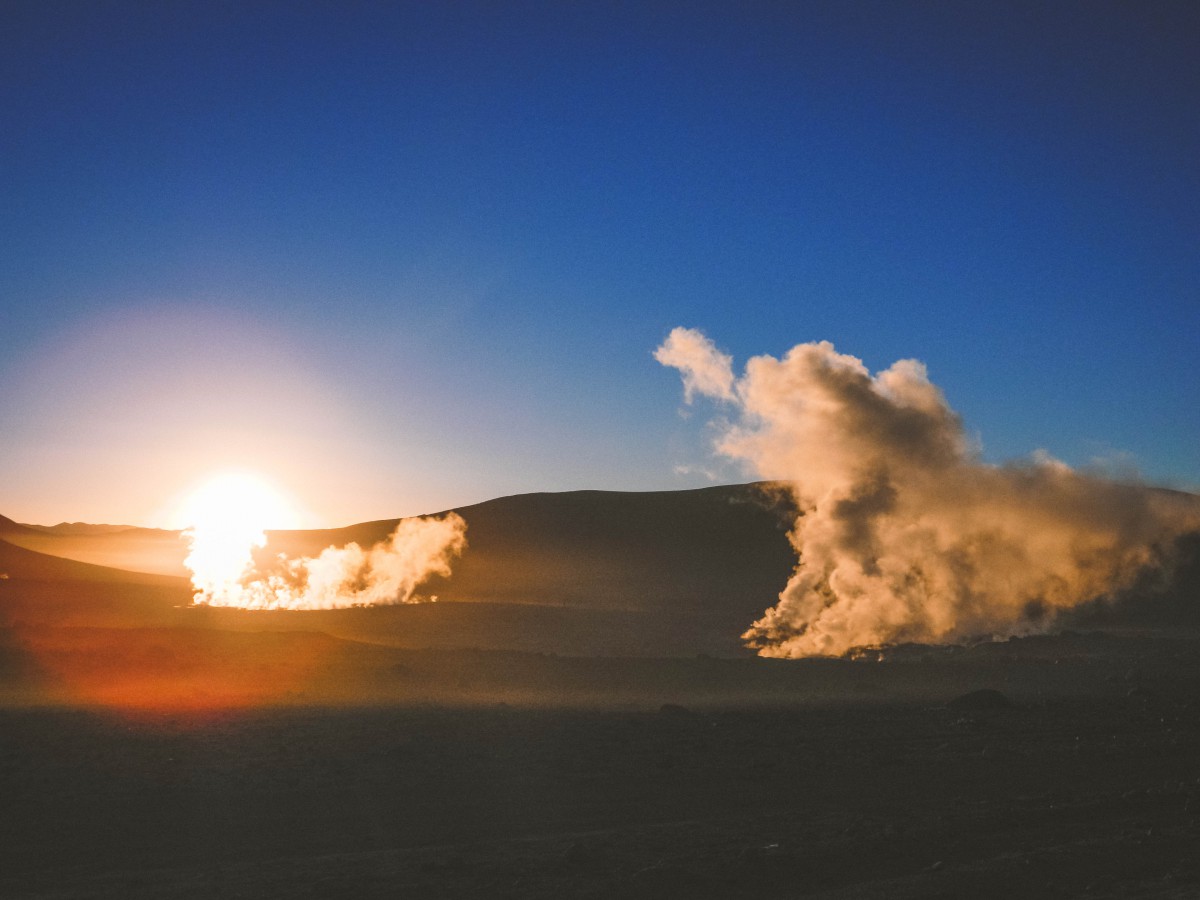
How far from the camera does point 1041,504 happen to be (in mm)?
40156

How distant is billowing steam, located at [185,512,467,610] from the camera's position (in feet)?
153

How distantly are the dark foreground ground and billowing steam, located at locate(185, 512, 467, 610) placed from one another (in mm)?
28182

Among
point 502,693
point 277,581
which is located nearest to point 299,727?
point 502,693

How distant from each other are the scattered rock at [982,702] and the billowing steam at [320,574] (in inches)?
1126

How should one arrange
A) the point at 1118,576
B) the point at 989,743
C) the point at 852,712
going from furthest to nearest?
the point at 1118,576
the point at 852,712
the point at 989,743

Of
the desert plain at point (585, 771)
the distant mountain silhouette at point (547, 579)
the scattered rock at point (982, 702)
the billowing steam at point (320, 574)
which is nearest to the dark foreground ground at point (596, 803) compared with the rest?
the desert plain at point (585, 771)

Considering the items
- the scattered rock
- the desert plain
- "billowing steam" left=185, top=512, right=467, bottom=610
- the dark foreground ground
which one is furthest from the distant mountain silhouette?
the dark foreground ground

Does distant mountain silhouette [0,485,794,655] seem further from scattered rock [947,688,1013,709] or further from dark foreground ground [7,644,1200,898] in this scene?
dark foreground ground [7,644,1200,898]

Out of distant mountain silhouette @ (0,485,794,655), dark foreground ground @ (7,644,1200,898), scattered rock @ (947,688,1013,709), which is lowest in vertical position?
dark foreground ground @ (7,644,1200,898)

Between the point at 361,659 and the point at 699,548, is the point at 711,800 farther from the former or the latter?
the point at 699,548

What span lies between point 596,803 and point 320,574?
4974 centimetres

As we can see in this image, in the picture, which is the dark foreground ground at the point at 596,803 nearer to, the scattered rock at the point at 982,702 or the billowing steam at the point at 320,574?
the scattered rock at the point at 982,702

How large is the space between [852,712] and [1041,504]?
26.9 metres

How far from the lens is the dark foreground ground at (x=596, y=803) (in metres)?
7.59
